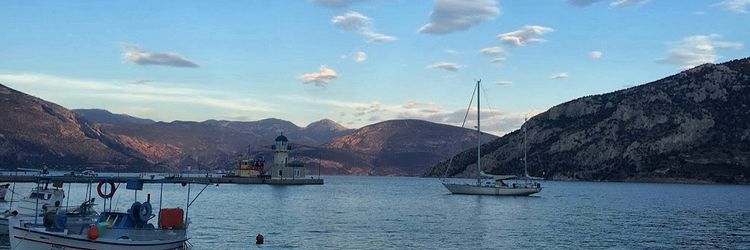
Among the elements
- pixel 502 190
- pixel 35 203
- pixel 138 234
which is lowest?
pixel 138 234

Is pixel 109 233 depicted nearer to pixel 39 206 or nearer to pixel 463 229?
pixel 39 206

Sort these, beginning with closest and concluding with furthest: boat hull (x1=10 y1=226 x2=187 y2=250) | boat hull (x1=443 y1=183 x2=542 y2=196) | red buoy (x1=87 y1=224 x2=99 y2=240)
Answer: red buoy (x1=87 y1=224 x2=99 y2=240) < boat hull (x1=10 y1=226 x2=187 y2=250) < boat hull (x1=443 y1=183 x2=542 y2=196)

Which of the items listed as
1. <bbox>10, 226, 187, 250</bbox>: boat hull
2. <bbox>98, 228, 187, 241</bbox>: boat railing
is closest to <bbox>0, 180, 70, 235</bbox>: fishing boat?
<bbox>10, 226, 187, 250</bbox>: boat hull

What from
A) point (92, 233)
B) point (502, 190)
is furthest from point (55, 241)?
point (502, 190)

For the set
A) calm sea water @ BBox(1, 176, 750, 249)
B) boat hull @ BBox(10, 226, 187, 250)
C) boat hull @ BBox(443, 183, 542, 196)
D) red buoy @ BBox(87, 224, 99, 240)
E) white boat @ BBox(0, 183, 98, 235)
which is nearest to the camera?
red buoy @ BBox(87, 224, 99, 240)

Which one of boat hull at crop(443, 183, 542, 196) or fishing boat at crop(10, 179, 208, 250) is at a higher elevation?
boat hull at crop(443, 183, 542, 196)

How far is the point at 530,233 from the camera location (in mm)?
64875

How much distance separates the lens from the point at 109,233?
38625 mm

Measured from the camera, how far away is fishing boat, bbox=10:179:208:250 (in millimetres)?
36938

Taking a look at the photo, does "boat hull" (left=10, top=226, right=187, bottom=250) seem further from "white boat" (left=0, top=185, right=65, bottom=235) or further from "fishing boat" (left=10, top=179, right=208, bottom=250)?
"white boat" (left=0, top=185, right=65, bottom=235)

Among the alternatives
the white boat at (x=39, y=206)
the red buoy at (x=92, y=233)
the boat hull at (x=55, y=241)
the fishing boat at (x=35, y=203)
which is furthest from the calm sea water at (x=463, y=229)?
the red buoy at (x=92, y=233)

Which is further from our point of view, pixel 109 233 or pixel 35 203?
pixel 35 203

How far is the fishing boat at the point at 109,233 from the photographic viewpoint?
36.9 m

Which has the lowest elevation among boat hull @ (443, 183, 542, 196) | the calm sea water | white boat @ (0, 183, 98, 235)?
the calm sea water
